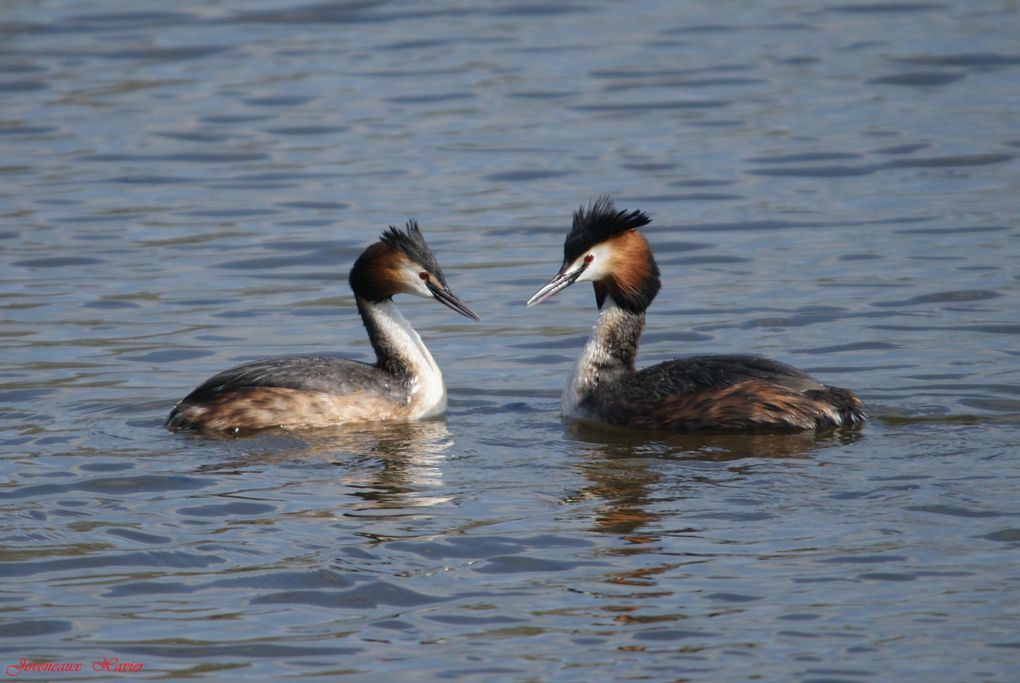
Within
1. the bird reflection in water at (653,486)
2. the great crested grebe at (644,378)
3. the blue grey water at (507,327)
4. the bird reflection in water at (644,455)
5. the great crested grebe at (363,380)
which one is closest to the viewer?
the blue grey water at (507,327)

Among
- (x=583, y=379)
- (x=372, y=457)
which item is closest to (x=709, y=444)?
(x=583, y=379)

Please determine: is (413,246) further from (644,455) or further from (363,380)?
(644,455)

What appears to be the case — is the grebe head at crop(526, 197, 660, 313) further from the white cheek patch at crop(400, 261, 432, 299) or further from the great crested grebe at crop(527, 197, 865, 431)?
the white cheek patch at crop(400, 261, 432, 299)

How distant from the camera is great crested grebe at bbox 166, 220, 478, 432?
367 inches

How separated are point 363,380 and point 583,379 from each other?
1188 mm

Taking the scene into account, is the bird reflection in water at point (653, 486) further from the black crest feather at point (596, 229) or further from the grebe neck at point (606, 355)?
the black crest feather at point (596, 229)

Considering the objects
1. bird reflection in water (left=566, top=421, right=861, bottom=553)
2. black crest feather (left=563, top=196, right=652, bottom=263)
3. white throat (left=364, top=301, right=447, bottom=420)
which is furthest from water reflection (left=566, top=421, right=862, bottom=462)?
black crest feather (left=563, top=196, right=652, bottom=263)

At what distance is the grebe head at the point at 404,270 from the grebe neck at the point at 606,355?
0.71m

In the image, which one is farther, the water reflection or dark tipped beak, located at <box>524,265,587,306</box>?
dark tipped beak, located at <box>524,265,587,306</box>

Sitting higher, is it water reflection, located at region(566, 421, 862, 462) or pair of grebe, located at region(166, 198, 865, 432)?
pair of grebe, located at region(166, 198, 865, 432)

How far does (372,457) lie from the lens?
28.7 feet

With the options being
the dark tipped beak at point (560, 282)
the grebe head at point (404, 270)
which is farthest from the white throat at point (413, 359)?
the dark tipped beak at point (560, 282)

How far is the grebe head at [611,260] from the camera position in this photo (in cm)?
970

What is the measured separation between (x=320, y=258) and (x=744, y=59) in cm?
802
